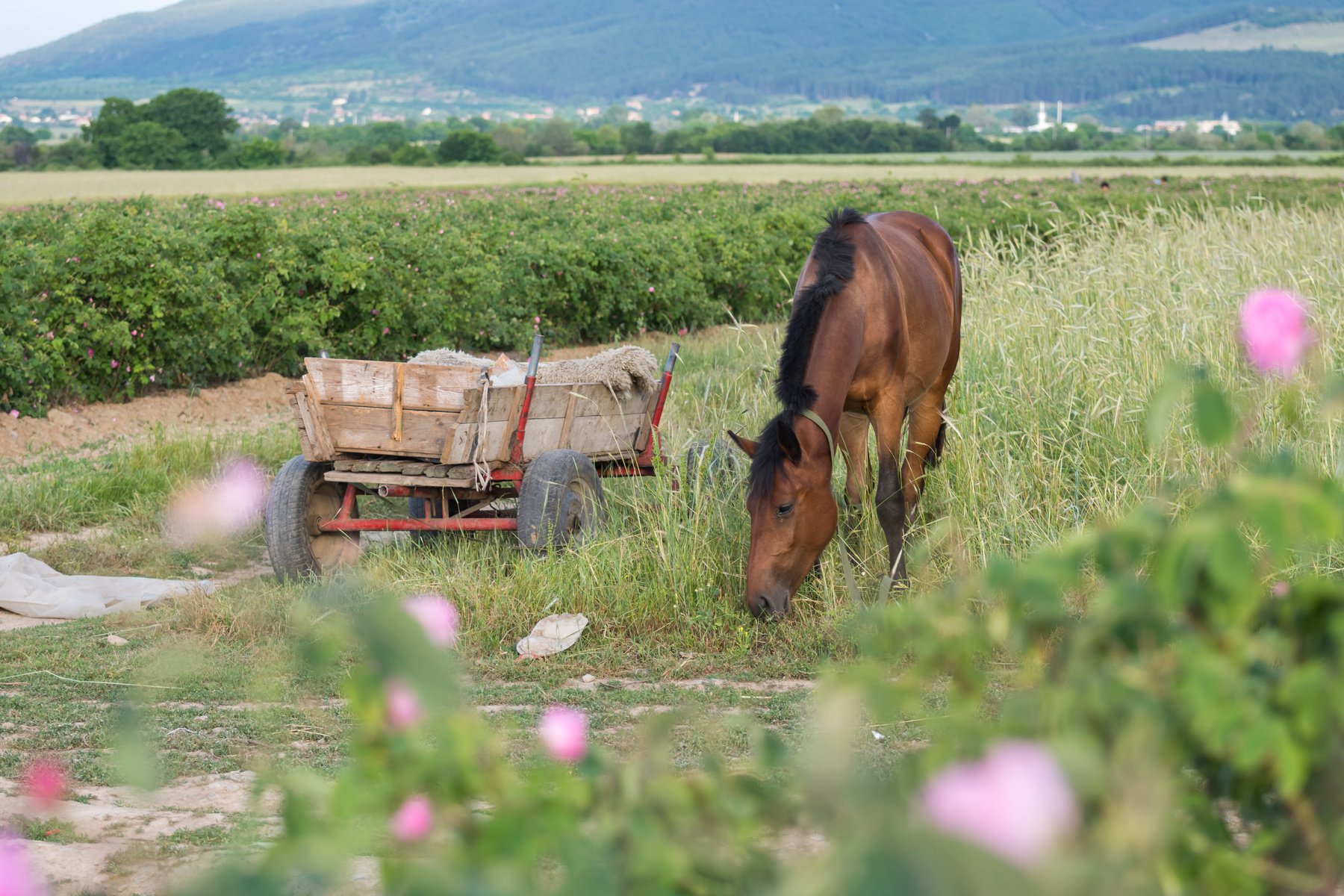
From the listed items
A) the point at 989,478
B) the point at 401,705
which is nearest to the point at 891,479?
the point at 989,478

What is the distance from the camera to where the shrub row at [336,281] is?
36.7 feet

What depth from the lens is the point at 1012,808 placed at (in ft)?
2.80

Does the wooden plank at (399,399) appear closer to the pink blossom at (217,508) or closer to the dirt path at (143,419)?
the pink blossom at (217,508)

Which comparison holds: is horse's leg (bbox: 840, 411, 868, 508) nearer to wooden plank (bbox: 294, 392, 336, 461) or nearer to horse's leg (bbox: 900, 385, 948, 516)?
horse's leg (bbox: 900, 385, 948, 516)

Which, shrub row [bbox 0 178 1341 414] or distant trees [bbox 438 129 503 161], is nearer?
shrub row [bbox 0 178 1341 414]

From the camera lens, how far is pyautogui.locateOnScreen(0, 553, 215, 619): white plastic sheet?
6379 millimetres

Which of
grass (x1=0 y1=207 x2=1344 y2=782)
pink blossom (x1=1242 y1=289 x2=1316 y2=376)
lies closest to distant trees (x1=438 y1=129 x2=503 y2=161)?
grass (x1=0 y1=207 x2=1344 y2=782)

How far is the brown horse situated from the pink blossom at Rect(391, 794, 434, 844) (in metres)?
4.06

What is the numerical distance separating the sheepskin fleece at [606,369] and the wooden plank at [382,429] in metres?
0.79

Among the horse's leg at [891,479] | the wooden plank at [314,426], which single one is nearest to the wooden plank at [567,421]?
the wooden plank at [314,426]

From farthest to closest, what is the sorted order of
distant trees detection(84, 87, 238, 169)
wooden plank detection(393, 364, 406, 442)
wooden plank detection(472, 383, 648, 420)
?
distant trees detection(84, 87, 238, 169)
wooden plank detection(472, 383, 648, 420)
wooden plank detection(393, 364, 406, 442)

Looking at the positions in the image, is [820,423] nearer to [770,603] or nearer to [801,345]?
[801,345]

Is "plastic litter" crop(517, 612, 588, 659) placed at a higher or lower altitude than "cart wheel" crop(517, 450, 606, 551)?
lower

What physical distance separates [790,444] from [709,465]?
142 centimetres
